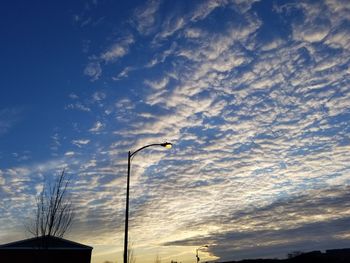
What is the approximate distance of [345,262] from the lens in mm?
48469

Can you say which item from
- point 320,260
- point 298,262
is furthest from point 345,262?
point 298,262

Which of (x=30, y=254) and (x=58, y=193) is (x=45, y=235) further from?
(x=30, y=254)

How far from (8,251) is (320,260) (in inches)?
1623

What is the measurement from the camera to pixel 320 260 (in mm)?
53500

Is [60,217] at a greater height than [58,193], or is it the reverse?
[58,193]

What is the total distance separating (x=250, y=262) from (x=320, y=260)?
85.6ft

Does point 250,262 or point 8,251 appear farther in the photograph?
point 250,262

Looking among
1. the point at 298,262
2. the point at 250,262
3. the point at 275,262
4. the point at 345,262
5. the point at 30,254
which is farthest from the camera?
the point at 250,262

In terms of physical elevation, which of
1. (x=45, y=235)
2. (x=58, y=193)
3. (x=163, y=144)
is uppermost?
(x=163, y=144)

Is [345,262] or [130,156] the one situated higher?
[130,156]

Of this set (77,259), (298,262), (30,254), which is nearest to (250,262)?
(298,262)

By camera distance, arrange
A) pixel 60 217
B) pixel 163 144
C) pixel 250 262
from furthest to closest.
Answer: pixel 250 262, pixel 60 217, pixel 163 144

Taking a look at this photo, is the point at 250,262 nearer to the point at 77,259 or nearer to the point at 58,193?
the point at 77,259

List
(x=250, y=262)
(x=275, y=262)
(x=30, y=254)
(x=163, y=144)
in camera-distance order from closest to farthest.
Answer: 1. (x=163, y=144)
2. (x=30, y=254)
3. (x=275, y=262)
4. (x=250, y=262)
